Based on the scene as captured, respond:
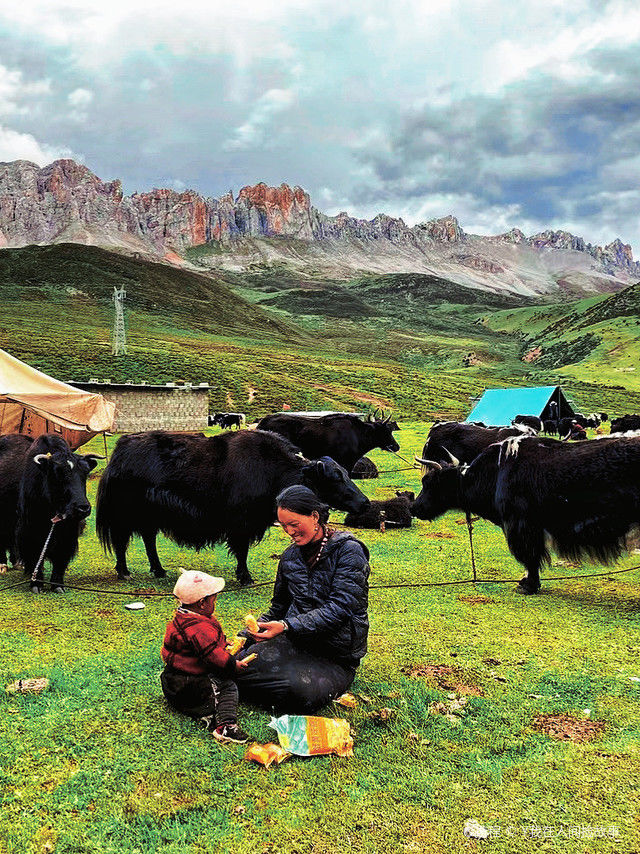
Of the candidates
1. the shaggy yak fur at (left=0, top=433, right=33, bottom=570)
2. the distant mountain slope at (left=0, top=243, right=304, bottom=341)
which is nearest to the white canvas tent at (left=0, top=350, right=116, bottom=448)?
the shaggy yak fur at (left=0, top=433, right=33, bottom=570)

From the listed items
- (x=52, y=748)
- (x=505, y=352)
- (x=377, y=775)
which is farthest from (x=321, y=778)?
(x=505, y=352)

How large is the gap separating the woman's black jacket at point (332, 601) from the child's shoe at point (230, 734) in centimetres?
65

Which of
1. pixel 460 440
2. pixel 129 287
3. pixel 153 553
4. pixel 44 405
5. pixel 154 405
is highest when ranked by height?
pixel 129 287

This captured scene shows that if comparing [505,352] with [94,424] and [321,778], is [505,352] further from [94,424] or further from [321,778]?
[321,778]

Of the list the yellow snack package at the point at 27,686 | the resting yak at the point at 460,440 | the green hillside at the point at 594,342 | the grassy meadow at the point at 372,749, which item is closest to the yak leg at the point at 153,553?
the grassy meadow at the point at 372,749

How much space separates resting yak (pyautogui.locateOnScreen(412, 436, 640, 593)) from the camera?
22.4 ft

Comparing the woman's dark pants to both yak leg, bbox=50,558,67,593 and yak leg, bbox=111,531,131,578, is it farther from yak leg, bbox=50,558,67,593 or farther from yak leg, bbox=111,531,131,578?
yak leg, bbox=111,531,131,578

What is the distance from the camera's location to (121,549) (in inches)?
307

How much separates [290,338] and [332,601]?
365 feet

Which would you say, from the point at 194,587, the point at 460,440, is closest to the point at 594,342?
the point at 460,440

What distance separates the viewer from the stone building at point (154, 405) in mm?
28578

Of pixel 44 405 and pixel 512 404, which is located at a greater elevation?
pixel 512 404

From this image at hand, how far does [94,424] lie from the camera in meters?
13.6

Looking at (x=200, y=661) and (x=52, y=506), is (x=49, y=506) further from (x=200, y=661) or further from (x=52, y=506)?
(x=200, y=661)
